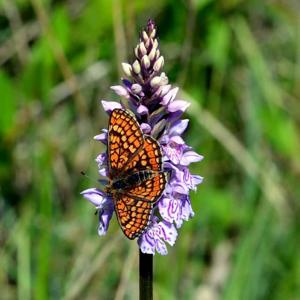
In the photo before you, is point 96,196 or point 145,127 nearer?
point 145,127

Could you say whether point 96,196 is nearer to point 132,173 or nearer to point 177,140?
point 132,173

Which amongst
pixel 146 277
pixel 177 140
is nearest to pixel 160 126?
pixel 177 140

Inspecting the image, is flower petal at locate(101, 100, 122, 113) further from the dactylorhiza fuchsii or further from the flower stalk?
the flower stalk

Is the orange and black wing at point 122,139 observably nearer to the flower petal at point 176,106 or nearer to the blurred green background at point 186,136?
the flower petal at point 176,106

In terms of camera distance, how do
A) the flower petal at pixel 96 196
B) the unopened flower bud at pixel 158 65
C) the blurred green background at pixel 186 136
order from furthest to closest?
the blurred green background at pixel 186 136 < the flower petal at pixel 96 196 < the unopened flower bud at pixel 158 65

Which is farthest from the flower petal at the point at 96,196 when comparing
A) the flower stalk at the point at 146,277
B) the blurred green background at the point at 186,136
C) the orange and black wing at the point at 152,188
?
the blurred green background at the point at 186,136

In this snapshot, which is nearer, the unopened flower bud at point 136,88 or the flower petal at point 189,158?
the unopened flower bud at point 136,88

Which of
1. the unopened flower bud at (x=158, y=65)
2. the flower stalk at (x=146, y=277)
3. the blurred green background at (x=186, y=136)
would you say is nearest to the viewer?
the flower stalk at (x=146, y=277)
